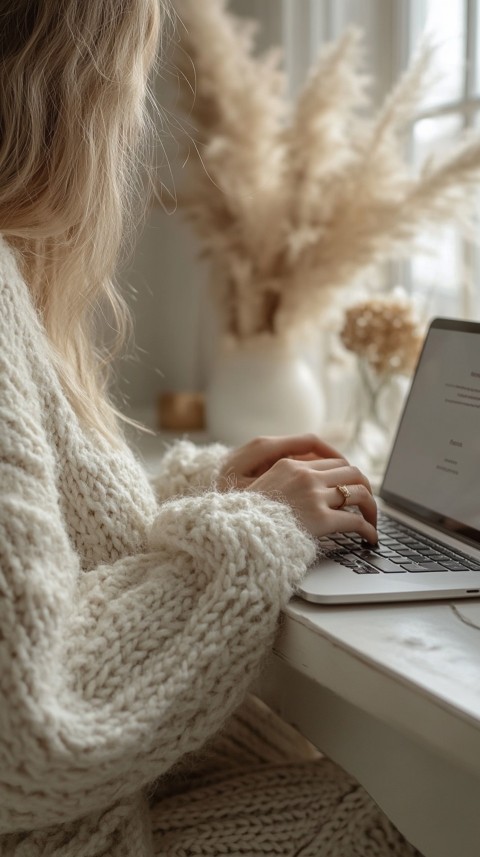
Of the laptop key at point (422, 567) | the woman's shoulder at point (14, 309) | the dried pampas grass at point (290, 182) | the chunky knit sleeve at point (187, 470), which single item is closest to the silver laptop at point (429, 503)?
the laptop key at point (422, 567)

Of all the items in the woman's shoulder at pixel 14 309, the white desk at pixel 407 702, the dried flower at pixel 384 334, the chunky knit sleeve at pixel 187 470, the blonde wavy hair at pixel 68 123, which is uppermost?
the blonde wavy hair at pixel 68 123

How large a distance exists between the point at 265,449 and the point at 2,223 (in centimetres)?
32

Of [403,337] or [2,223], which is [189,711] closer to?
[2,223]

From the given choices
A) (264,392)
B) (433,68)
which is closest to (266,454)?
(264,392)

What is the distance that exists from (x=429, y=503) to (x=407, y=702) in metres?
0.37

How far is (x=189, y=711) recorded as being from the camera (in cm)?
63

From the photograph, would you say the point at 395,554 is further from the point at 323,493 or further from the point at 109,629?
the point at 109,629

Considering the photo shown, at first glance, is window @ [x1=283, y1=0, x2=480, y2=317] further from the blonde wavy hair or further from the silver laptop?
the blonde wavy hair

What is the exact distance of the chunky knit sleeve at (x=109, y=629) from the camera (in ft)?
1.88

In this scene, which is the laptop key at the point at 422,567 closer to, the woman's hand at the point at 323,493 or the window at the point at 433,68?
the woman's hand at the point at 323,493

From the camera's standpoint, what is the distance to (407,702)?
0.52 meters

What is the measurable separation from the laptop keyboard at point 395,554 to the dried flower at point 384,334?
52cm

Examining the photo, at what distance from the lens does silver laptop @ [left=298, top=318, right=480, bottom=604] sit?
66 centimetres

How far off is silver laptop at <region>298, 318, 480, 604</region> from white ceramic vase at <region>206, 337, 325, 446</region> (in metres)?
0.51
